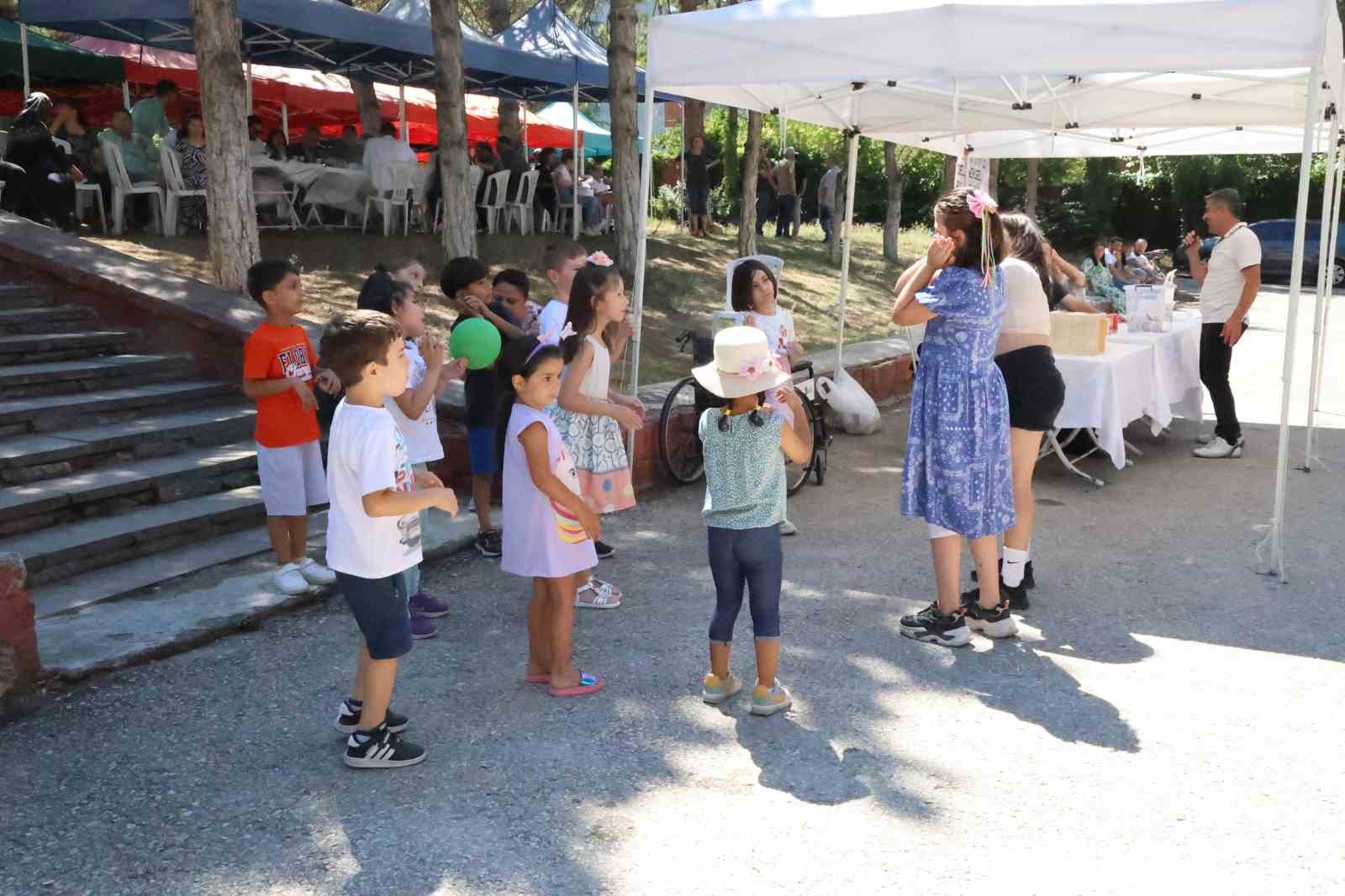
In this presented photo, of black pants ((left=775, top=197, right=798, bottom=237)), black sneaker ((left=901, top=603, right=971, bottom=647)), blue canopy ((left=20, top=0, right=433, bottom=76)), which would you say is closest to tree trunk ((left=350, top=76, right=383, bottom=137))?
blue canopy ((left=20, top=0, right=433, bottom=76))

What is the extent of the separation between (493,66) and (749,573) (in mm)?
12417

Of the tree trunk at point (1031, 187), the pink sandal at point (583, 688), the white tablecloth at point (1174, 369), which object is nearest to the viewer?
the pink sandal at point (583, 688)

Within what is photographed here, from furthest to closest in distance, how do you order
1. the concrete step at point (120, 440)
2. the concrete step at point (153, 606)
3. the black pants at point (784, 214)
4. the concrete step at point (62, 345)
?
the black pants at point (784, 214) → the concrete step at point (62, 345) → the concrete step at point (120, 440) → the concrete step at point (153, 606)

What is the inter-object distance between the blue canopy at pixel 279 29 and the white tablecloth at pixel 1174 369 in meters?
8.72

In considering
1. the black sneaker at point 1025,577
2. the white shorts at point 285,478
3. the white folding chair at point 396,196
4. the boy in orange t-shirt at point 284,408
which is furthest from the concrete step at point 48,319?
the white folding chair at point 396,196

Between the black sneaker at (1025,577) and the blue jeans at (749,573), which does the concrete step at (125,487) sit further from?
the black sneaker at (1025,577)

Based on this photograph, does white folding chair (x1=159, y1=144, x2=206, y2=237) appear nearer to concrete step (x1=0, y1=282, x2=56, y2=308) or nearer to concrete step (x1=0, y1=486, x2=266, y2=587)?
concrete step (x1=0, y1=282, x2=56, y2=308)

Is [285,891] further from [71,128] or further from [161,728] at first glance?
[71,128]

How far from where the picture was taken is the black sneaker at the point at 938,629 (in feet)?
15.4

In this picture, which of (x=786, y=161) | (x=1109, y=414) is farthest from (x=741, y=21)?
(x=786, y=161)

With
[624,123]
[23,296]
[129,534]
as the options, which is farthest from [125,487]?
Answer: [624,123]

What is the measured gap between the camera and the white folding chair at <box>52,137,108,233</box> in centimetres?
1088

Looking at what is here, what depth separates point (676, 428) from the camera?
724 cm

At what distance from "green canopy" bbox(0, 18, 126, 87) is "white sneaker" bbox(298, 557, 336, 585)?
1222 centimetres
